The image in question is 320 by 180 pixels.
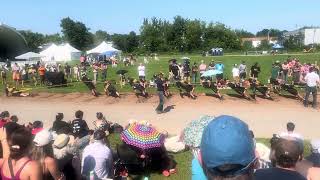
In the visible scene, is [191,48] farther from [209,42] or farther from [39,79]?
[39,79]

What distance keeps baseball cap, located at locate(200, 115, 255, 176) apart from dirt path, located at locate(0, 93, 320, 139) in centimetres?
1330

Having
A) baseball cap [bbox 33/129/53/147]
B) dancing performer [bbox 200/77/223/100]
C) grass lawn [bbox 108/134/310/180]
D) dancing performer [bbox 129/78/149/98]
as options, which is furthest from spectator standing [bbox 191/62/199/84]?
baseball cap [bbox 33/129/53/147]

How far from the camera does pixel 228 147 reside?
7.71ft

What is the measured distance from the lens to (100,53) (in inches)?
2435

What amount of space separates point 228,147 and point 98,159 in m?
6.72

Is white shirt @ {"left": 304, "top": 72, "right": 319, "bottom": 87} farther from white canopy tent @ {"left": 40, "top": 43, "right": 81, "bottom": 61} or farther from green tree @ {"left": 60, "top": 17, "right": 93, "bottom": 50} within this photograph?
green tree @ {"left": 60, "top": 17, "right": 93, "bottom": 50}

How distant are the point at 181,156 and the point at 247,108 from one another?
9.48 meters

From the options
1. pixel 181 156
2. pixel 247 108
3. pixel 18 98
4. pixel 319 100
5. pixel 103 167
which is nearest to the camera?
pixel 103 167

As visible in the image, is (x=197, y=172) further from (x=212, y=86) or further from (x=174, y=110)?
A: (x=212, y=86)

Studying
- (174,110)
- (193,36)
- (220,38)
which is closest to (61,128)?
(174,110)

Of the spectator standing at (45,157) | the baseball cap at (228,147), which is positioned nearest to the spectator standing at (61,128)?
the spectator standing at (45,157)

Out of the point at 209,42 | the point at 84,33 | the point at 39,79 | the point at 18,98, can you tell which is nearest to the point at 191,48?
the point at 209,42

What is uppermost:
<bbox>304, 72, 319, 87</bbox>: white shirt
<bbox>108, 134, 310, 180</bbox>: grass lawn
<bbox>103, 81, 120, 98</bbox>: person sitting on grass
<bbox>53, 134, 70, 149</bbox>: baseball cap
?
<bbox>304, 72, 319, 87</bbox>: white shirt

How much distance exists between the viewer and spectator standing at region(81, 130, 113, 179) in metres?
8.80
